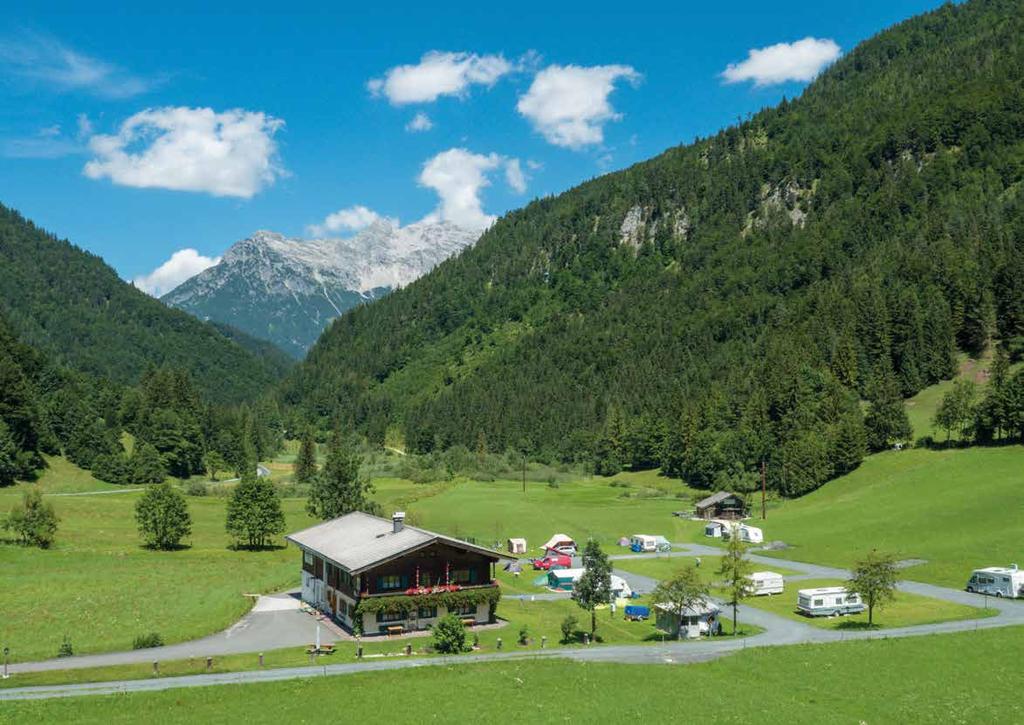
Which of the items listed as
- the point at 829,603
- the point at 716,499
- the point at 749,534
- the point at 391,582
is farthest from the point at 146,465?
the point at 829,603

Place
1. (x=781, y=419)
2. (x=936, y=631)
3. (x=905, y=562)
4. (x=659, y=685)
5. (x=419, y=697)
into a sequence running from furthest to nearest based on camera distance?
(x=781, y=419)
(x=905, y=562)
(x=936, y=631)
(x=659, y=685)
(x=419, y=697)

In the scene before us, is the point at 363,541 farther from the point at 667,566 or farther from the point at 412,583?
the point at 667,566

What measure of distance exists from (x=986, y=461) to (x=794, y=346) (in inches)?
2858

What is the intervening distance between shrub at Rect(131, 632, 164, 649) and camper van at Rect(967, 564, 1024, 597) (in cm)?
5996

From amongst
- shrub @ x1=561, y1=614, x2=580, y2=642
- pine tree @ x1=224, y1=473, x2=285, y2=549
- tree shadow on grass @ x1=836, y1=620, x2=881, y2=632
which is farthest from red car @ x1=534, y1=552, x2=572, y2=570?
tree shadow on grass @ x1=836, y1=620, x2=881, y2=632

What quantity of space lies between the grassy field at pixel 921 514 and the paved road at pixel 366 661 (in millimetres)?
10211

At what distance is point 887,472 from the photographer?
11056 centimetres

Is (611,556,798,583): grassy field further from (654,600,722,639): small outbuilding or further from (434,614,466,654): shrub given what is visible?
(434,614,466,654): shrub

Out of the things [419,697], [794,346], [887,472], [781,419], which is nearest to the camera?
[419,697]

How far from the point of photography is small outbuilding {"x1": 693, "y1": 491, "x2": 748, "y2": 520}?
115375 millimetres

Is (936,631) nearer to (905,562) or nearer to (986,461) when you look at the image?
(905,562)

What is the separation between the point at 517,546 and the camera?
91.7m

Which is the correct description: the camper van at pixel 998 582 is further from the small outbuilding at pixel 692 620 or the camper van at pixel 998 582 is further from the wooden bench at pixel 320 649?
the wooden bench at pixel 320 649

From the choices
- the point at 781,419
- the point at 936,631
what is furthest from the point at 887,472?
the point at 936,631
